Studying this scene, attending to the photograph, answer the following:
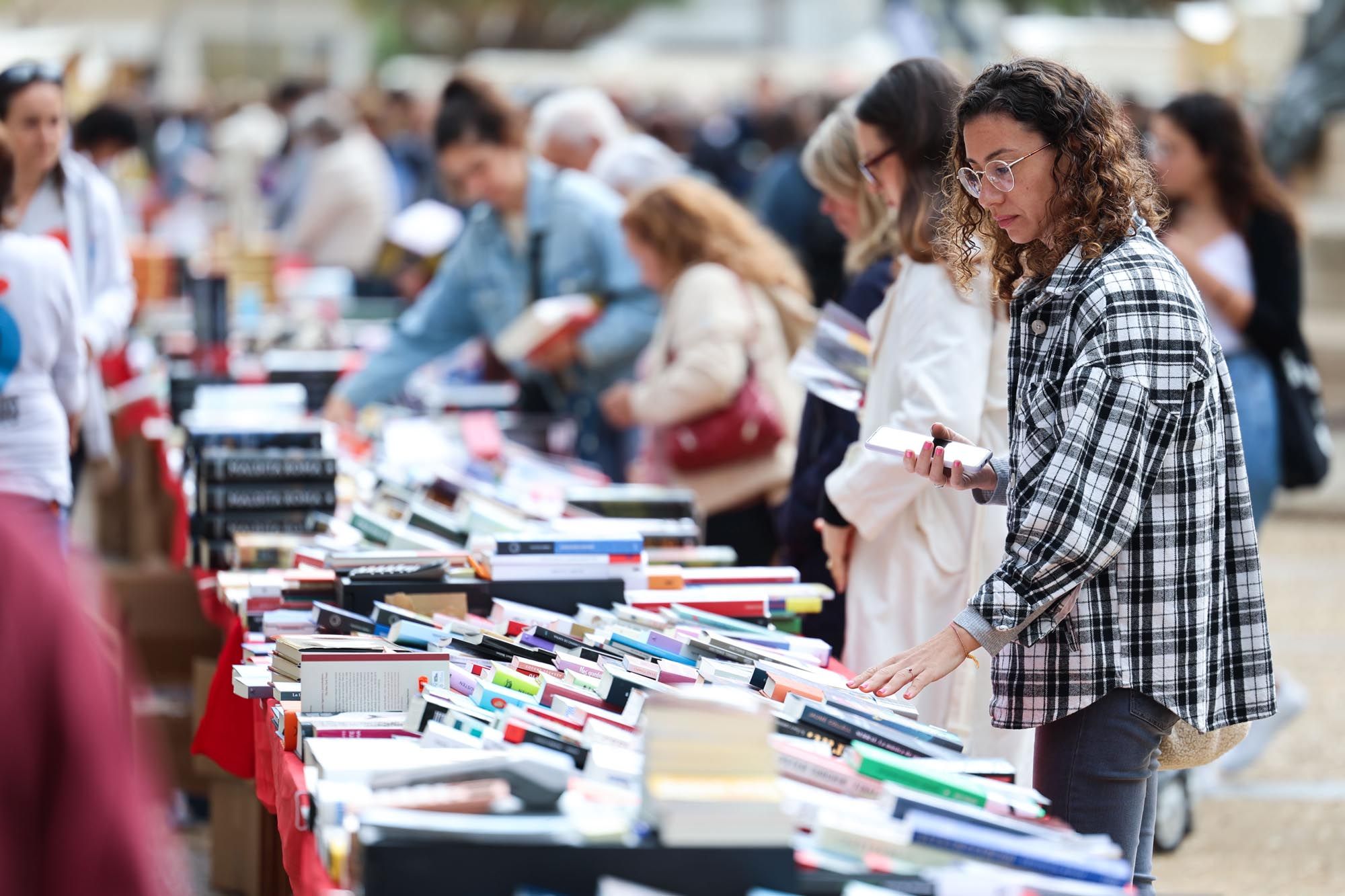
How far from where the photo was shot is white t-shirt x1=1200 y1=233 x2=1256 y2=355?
4.81 meters

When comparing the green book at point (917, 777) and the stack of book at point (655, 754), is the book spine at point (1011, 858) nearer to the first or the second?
the stack of book at point (655, 754)

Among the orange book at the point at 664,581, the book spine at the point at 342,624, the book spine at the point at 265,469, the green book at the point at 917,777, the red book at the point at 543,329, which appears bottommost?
the green book at the point at 917,777

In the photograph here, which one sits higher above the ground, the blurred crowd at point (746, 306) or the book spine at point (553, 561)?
the blurred crowd at point (746, 306)

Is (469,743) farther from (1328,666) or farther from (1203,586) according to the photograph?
(1328,666)

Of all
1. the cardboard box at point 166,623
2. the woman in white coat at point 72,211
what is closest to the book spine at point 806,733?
the woman in white coat at point 72,211

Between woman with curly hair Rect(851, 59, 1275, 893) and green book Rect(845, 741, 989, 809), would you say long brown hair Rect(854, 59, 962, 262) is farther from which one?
green book Rect(845, 741, 989, 809)

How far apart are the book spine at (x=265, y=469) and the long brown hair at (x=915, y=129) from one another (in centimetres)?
175

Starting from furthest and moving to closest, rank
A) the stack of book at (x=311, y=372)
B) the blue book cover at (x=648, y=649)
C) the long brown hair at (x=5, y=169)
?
the stack of book at (x=311, y=372) → the long brown hair at (x=5, y=169) → the blue book cover at (x=648, y=649)

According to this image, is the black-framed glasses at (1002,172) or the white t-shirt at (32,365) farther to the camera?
the white t-shirt at (32,365)

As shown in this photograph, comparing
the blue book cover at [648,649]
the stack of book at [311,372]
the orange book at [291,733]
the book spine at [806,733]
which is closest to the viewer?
the book spine at [806,733]

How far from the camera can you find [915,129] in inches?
138

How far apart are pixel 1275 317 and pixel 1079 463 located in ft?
8.37

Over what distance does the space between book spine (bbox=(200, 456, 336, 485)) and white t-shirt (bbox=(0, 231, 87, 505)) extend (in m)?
0.37

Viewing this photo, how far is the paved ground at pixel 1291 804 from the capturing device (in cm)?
448
